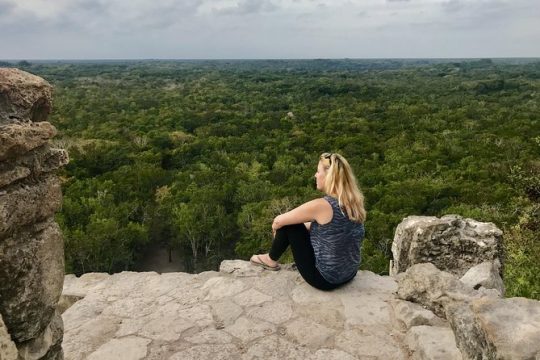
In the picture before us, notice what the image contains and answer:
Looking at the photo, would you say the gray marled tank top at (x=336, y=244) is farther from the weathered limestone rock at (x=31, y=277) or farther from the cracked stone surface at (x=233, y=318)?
the weathered limestone rock at (x=31, y=277)

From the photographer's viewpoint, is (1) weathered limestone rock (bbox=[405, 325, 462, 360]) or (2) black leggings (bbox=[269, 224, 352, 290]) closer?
(1) weathered limestone rock (bbox=[405, 325, 462, 360])

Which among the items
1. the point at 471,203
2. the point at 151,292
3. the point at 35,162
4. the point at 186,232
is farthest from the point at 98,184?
the point at 35,162

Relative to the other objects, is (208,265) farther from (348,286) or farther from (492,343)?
(492,343)

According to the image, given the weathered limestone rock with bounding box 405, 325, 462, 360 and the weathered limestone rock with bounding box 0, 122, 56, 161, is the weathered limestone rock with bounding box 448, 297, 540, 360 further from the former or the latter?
the weathered limestone rock with bounding box 0, 122, 56, 161

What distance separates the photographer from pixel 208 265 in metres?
19.2

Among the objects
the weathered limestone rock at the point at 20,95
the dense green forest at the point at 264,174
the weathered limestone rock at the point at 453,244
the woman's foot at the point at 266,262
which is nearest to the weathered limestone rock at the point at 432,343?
the woman's foot at the point at 266,262

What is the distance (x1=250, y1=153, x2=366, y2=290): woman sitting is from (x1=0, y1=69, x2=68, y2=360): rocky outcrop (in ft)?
6.89

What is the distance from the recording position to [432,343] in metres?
3.45

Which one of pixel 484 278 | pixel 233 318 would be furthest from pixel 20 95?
pixel 484 278

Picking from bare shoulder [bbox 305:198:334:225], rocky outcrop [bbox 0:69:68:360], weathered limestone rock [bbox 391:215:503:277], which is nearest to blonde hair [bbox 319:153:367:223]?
bare shoulder [bbox 305:198:334:225]

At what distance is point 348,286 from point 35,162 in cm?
297

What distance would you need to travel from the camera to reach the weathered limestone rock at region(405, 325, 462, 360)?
10.8 ft

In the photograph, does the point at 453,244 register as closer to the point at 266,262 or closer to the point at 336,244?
the point at 336,244

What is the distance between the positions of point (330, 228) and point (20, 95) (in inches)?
105
